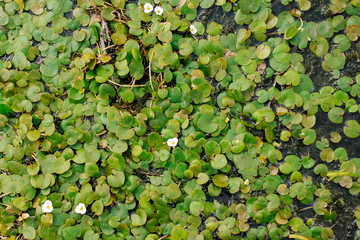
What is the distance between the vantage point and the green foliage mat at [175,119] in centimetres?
240

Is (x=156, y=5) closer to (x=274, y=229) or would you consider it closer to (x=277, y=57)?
(x=277, y=57)

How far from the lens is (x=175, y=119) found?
2508mm

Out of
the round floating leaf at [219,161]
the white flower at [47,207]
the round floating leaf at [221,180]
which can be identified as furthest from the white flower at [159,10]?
the white flower at [47,207]

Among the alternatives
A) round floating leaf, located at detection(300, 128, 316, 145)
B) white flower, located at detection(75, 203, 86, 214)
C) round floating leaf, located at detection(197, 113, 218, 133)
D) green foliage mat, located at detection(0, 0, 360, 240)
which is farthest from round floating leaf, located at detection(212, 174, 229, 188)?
white flower, located at detection(75, 203, 86, 214)

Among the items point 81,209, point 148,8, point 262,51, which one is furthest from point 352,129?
point 81,209

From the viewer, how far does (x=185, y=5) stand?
2.68 metres

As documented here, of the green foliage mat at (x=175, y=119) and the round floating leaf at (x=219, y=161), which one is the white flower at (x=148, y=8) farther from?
the round floating leaf at (x=219, y=161)

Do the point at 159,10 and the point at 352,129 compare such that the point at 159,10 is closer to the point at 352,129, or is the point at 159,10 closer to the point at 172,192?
the point at 172,192

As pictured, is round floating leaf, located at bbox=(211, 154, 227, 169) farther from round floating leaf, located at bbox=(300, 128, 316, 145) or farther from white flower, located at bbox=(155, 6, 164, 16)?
white flower, located at bbox=(155, 6, 164, 16)

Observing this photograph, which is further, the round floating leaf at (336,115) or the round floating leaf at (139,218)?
the round floating leaf at (336,115)

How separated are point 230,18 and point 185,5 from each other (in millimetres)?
400

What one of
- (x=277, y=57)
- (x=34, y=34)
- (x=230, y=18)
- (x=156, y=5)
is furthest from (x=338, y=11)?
(x=34, y=34)

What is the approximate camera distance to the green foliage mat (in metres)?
2.40

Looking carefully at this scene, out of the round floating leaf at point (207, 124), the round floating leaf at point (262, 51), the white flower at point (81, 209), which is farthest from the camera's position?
the round floating leaf at point (262, 51)
